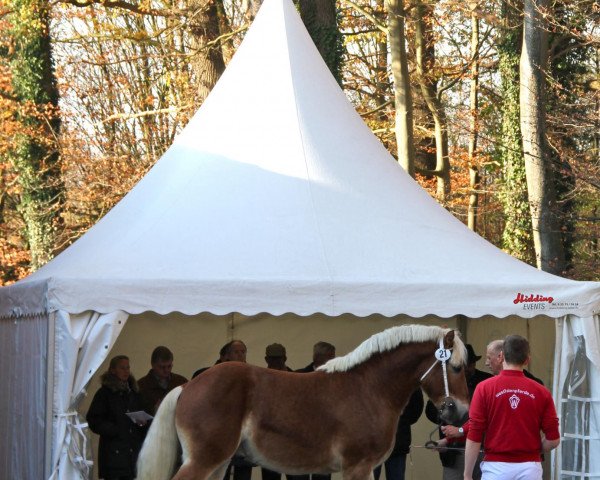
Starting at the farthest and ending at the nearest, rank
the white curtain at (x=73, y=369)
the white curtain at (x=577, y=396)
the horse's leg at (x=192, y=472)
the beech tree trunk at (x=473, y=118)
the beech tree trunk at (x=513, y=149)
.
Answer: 1. the beech tree trunk at (x=473, y=118)
2. the beech tree trunk at (x=513, y=149)
3. the white curtain at (x=577, y=396)
4. the white curtain at (x=73, y=369)
5. the horse's leg at (x=192, y=472)

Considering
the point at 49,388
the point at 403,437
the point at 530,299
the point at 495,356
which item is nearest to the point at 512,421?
the point at 495,356

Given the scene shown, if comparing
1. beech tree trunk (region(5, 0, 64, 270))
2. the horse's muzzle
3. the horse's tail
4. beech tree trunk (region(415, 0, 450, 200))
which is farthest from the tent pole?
beech tree trunk (region(415, 0, 450, 200))

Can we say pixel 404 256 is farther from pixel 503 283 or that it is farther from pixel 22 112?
pixel 22 112

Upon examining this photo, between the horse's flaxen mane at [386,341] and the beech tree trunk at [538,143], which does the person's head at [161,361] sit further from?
the beech tree trunk at [538,143]

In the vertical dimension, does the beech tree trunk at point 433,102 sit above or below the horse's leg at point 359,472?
above

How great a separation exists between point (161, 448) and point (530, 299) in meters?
2.65

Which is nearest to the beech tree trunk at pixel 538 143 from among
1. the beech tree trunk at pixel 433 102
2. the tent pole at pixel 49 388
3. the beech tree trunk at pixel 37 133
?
the beech tree trunk at pixel 433 102

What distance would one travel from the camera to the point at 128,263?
7.41m

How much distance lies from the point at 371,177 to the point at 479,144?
13.9 meters

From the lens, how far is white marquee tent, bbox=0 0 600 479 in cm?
711

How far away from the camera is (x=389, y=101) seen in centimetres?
1783

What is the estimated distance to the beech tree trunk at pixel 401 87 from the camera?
1522 centimetres

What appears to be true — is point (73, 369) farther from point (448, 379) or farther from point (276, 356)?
point (448, 379)

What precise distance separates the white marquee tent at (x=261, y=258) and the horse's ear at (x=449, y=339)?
2.24 ft
